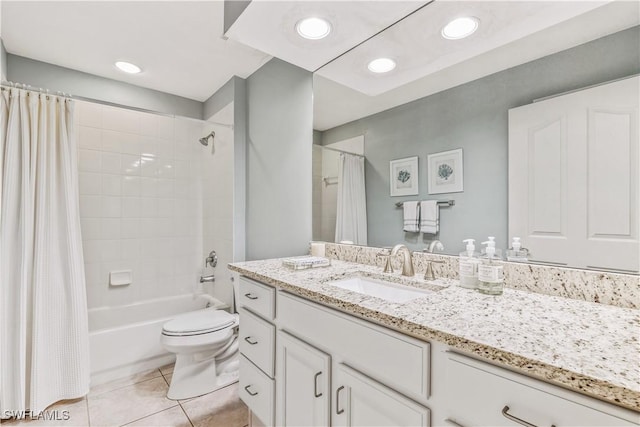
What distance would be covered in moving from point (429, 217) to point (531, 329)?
2.17 feet

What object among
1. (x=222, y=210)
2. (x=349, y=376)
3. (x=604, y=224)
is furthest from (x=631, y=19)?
(x=222, y=210)

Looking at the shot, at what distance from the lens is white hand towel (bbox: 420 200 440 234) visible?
1.25 metres

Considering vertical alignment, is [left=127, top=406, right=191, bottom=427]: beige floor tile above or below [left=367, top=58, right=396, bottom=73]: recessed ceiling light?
below

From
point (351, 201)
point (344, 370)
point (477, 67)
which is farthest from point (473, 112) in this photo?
point (344, 370)

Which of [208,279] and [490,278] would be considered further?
[208,279]

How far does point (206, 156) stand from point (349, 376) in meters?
2.59

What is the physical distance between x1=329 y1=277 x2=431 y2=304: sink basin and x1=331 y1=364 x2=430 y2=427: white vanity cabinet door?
32 centimetres

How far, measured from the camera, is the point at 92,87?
236 centimetres

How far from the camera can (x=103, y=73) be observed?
2340 millimetres

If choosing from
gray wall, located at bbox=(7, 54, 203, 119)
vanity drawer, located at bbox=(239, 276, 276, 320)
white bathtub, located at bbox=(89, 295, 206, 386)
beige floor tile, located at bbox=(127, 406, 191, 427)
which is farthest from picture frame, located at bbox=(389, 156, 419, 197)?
gray wall, located at bbox=(7, 54, 203, 119)

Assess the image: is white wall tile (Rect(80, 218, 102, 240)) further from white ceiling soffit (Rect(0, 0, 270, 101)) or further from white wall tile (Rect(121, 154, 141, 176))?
white ceiling soffit (Rect(0, 0, 270, 101))

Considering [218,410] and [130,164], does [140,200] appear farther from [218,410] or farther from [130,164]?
[218,410]

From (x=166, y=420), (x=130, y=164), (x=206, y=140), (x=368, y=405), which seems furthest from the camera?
(x=206, y=140)

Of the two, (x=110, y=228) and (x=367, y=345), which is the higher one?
(x=110, y=228)
